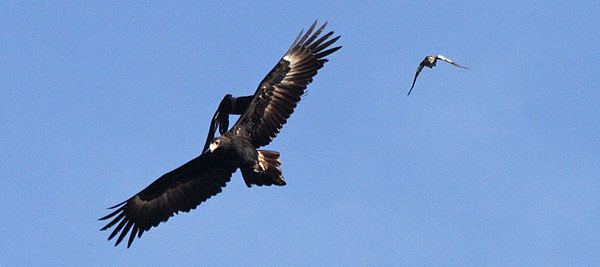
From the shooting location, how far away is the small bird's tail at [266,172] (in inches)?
537

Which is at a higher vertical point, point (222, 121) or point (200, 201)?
point (222, 121)

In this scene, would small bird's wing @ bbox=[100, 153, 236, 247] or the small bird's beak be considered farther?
small bird's wing @ bbox=[100, 153, 236, 247]

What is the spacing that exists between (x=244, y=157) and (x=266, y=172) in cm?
44

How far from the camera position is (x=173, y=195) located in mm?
15086

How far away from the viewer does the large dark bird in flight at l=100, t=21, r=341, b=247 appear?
45.0 feet

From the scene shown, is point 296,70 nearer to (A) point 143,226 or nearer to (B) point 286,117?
(B) point 286,117

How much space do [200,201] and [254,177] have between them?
1.70 metres

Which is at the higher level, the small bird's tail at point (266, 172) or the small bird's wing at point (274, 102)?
the small bird's wing at point (274, 102)

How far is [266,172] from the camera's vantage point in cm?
1365

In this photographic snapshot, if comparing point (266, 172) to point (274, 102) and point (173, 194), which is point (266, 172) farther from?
point (173, 194)

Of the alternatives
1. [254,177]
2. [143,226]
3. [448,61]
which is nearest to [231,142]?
[254,177]

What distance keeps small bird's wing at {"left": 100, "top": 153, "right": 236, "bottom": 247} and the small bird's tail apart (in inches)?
32.4

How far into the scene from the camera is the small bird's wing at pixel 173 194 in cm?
1475

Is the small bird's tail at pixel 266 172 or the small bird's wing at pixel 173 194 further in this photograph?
the small bird's wing at pixel 173 194
